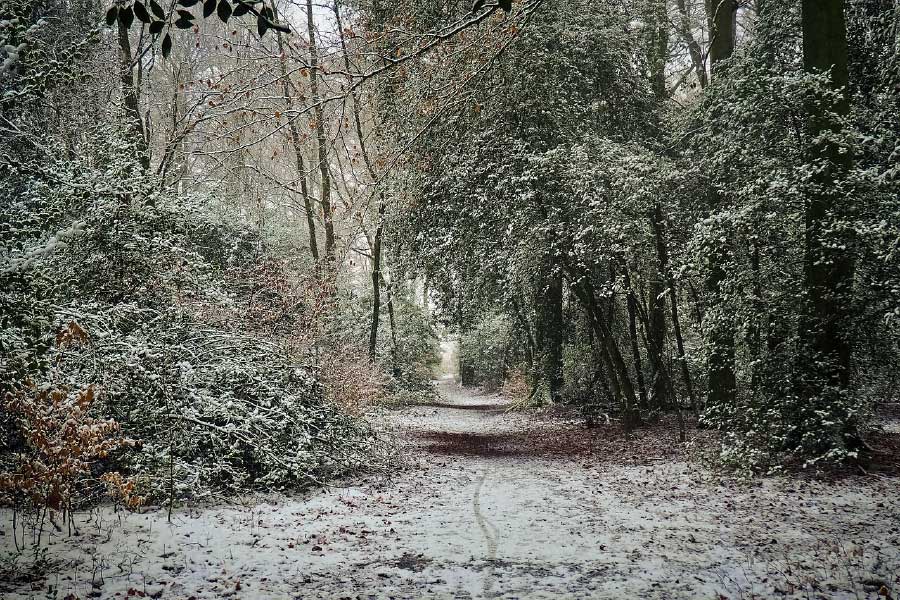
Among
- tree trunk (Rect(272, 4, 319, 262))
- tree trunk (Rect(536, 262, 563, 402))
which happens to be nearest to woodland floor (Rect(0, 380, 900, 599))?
tree trunk (Rect(272, 4, 319, 262))

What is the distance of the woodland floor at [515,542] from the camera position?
14.6 ft

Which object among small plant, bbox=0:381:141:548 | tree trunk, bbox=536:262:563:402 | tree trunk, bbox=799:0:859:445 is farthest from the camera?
tree trunk, bbox=536:262:563:402

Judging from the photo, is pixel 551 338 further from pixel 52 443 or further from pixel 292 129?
pixel 52 443

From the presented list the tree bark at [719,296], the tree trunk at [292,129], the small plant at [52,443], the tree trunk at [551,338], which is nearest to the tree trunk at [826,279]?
the tree bark at [719,296]

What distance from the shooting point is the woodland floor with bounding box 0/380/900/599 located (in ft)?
14.6

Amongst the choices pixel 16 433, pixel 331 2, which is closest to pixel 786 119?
pixel 16 433

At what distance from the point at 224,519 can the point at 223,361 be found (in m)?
2.32

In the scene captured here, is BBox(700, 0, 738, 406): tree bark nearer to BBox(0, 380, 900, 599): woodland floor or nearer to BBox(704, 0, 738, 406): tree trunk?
BBox(704, 0, 738, 406): tree trunk

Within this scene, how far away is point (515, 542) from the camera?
572 centimetres

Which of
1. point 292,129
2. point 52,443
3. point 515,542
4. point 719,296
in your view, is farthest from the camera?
point 719,296

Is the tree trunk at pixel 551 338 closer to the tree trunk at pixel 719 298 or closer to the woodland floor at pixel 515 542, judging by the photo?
the tree trunk at pixel 719 298

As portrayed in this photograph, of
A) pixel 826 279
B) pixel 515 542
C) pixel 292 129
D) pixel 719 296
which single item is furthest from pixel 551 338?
pixel 292 129

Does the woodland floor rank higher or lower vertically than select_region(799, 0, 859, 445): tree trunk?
lower

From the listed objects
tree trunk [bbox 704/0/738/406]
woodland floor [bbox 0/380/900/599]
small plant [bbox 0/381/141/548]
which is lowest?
woodland floor [bbox 0/380/900/599]
